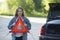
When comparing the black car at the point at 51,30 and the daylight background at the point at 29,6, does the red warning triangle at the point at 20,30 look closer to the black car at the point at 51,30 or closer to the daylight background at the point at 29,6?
the black car at the point at 51,30

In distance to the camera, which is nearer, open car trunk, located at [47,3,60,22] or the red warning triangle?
the red warning triangle

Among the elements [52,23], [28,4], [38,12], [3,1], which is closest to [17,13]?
[52,23]

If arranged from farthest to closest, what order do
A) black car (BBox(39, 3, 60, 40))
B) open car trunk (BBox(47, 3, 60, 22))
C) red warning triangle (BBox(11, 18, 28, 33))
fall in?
open car trunk (BBox(47, 3, 60, 22)) < black car (BBox(39, 3, 60, 40)) < red warning triangle (BBox(11, 18, 28, 33))

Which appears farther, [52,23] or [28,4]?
[28,4]

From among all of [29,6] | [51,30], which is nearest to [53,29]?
[51,30]

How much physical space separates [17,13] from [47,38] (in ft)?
3.63

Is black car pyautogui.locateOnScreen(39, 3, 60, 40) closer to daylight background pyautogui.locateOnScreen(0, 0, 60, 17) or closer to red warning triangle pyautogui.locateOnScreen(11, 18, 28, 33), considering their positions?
red warning triangle pyautogui.locateOnScreen(11, 18, 28, 33)

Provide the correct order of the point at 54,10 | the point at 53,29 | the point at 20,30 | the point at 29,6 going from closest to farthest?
the point at 20,30 < the point at 53,29 < the point at 54,10 < the point at 29,6

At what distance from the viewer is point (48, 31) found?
7.63 metres

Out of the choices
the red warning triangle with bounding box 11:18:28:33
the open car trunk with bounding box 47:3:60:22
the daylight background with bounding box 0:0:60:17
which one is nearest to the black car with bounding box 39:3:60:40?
the open car trunk with bounding box 47:3:60:22

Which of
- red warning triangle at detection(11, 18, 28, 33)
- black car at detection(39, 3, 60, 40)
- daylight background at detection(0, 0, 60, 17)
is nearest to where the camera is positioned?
red warning triangle at detection(11, 18, 28, 33)

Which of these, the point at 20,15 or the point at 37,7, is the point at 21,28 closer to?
the point at 20,15

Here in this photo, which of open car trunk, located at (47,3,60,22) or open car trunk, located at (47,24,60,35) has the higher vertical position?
open car trunk, located at (47,3,60,22)

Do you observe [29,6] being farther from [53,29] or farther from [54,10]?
[53,29]
